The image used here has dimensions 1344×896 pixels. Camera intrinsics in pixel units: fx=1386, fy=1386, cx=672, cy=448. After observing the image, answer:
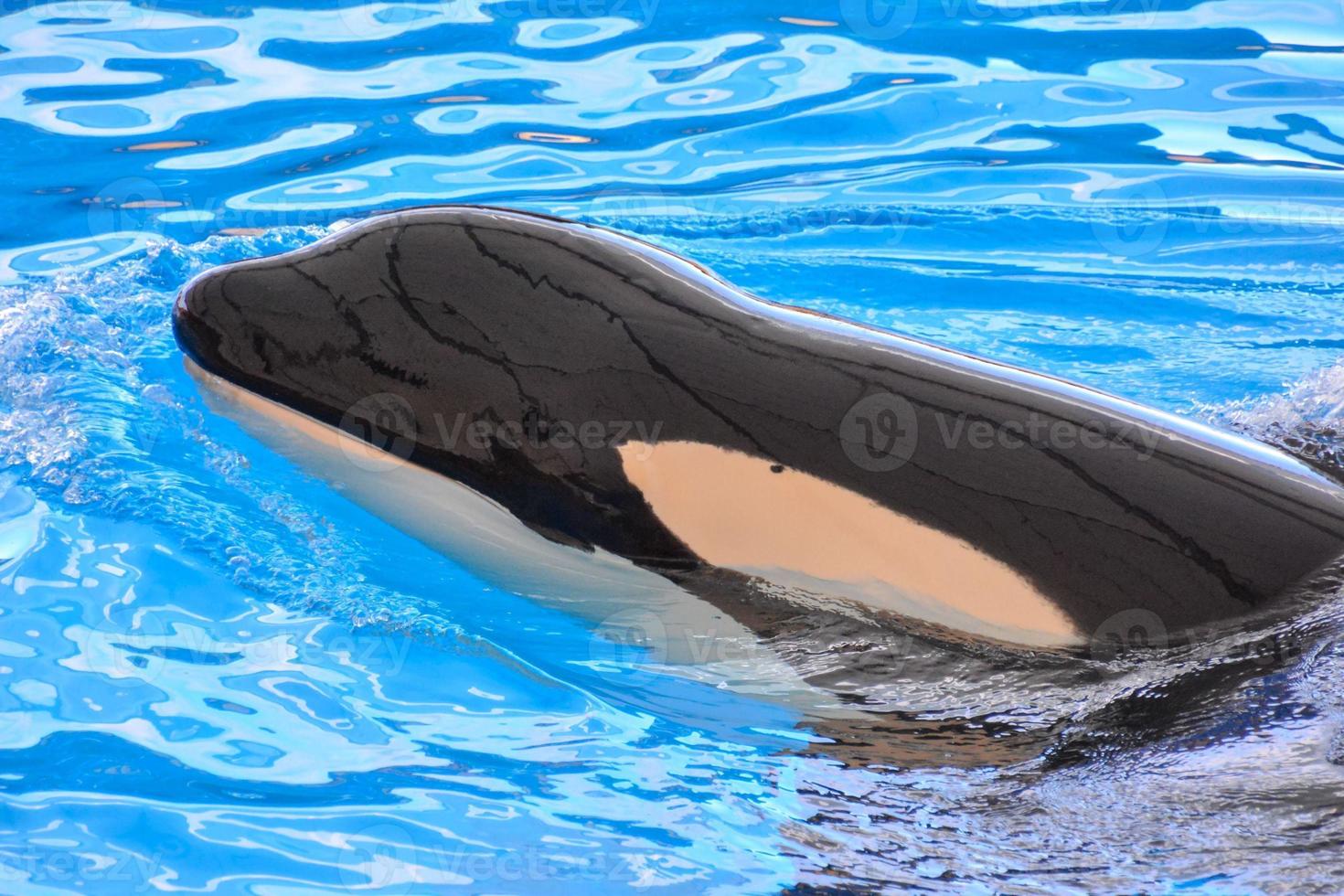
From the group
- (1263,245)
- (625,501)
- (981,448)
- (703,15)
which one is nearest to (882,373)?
(981,448)

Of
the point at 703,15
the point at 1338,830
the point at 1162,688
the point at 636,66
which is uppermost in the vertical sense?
the point at 703,15

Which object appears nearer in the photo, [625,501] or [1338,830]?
[1338,830]

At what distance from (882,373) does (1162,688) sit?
0.84m

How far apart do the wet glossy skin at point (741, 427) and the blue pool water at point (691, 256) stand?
0.70ft

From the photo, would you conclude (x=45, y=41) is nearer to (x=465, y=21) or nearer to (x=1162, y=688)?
(x=465, y=21)

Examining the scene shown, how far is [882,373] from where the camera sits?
2.88 meters
